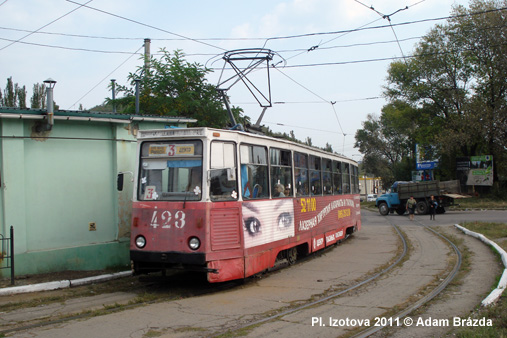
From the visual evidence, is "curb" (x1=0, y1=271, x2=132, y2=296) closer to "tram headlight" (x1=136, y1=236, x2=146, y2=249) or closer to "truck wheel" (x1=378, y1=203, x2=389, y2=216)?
"tram headlight" (x1=136, y1=236, x2=146, y2=249)

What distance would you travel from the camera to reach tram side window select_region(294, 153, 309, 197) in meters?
11.4

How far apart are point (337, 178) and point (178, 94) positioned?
710 centimetres

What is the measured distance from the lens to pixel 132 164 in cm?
1170

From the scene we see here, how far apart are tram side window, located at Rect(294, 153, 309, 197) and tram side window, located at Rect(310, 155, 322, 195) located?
46 cm

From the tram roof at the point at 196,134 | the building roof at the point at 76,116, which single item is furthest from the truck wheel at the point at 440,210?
the tram roof at the point at 196,134

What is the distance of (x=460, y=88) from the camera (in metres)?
44.6

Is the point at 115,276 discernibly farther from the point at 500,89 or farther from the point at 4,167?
the point at 500,89

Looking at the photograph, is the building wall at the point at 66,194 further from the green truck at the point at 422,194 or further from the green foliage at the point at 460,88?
the green foliage at the point at 460,88

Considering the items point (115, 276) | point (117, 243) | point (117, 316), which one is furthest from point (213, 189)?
point (117, 243)

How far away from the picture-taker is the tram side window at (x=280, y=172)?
10.1 meters

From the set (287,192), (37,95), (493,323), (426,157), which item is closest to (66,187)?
(287,192)

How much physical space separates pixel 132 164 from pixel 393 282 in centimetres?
671

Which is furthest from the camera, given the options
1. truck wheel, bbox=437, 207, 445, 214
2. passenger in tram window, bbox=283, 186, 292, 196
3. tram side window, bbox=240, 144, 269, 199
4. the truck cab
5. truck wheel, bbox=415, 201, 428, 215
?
the truck cab

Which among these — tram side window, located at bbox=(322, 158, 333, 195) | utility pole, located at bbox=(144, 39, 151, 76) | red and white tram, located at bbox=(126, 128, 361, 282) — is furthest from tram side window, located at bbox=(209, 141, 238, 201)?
utility pole, located at bbox=(144, 39, 151, 76)
